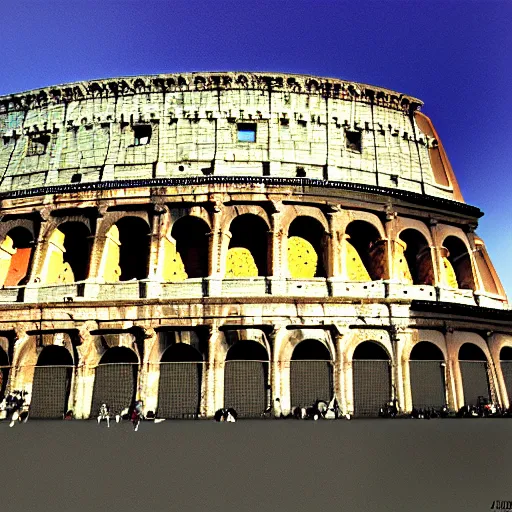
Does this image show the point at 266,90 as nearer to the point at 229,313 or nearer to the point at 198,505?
the point at 229,313

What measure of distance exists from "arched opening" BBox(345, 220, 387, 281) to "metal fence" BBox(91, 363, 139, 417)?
758 cm

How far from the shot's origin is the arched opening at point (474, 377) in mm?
16781

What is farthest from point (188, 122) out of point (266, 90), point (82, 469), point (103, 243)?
point (82, 469)

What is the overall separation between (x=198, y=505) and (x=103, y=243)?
12.6m

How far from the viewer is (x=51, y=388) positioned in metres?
16.0

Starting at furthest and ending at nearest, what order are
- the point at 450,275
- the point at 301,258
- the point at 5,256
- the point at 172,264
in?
the point at 450,275 → the point at 5,256 → the point at 301,258 → the point at 172,264

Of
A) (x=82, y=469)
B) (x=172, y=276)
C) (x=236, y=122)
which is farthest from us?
(x=236, y=122)

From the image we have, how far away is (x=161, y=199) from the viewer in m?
17.2

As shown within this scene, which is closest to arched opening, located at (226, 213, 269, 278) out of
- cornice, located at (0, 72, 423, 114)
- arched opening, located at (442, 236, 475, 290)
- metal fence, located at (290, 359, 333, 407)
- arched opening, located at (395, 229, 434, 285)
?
metal fence, located at (290, 359, 333, 407)

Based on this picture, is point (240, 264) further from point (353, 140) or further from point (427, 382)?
point (427, 382)

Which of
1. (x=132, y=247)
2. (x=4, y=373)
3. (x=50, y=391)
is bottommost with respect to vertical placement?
(x=50, y=391)

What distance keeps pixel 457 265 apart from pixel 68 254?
1415cm

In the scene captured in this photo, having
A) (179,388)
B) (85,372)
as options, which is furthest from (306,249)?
(85,372)

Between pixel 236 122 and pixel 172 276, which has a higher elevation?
pixel 236 122
